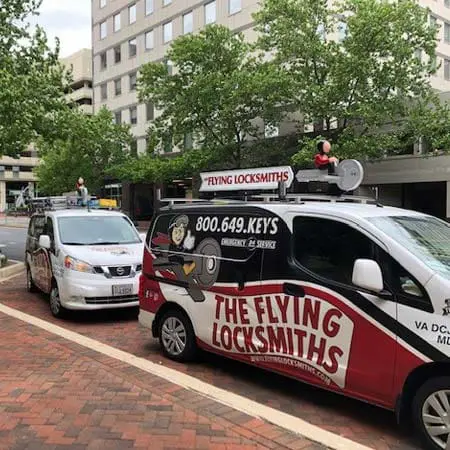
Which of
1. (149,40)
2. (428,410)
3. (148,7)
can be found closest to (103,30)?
(148,7)

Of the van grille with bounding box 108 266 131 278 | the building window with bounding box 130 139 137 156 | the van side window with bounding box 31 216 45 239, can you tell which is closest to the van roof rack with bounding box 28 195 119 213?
the van side window with bounding box 31 216 45 239

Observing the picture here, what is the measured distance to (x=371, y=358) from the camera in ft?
14.0

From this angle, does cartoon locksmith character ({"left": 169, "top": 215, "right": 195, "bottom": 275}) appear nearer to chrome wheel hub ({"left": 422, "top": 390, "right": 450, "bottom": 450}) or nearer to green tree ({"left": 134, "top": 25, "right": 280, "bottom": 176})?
chrome wheel hub ({"left": 422, "top": 390, "right": 450, "bottom": 450})

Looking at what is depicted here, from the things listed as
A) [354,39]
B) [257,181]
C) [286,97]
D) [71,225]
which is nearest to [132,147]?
[286,97]

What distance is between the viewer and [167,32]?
4341 centimetres

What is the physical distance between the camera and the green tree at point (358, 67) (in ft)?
74.6

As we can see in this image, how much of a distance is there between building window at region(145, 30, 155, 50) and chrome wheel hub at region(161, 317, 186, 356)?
137 feet

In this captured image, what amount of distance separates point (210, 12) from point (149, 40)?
7887 mm

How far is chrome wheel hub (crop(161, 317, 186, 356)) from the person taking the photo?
20.3 feet

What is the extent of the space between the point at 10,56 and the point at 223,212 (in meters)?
12.6

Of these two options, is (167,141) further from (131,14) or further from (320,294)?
(320,294)

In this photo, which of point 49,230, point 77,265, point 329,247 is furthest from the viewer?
point 49,230

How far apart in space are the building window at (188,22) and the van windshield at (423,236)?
3885 cm

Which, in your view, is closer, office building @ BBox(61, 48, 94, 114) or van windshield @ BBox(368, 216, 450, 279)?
van windshield @ BBox(368, 216, 450, 279)
